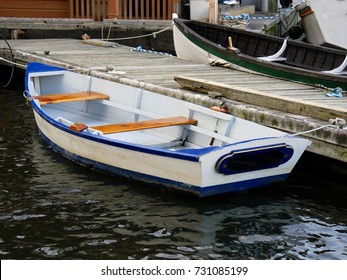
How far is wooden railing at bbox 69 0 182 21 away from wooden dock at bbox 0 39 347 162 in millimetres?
2373

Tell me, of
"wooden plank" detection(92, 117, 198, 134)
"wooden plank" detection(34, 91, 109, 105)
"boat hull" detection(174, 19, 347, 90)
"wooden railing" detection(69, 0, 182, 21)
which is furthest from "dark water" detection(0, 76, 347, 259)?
"wooden railing" detection(69, 0, 182, 21)

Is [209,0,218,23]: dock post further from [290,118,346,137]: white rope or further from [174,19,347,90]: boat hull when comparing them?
[290,118,346,137]: white rope

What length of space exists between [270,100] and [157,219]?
2834 mm

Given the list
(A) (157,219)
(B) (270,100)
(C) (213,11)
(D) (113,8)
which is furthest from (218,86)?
(D) (113,8)

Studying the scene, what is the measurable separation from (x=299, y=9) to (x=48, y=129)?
11.6m

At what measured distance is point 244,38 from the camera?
14.9 meters

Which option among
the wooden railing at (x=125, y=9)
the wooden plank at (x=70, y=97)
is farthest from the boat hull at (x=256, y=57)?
the wooden railing at (x=125, y=9)

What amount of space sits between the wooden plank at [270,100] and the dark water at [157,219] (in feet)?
2.52

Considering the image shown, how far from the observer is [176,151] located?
7844 millimetres

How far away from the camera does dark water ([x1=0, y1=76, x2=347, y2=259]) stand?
22.3 feet

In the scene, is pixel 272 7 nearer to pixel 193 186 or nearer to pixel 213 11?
pixel 213 11

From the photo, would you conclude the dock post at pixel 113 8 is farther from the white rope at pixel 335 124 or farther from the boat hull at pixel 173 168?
the white rope at pixel 335 124

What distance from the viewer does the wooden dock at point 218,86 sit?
862 cm

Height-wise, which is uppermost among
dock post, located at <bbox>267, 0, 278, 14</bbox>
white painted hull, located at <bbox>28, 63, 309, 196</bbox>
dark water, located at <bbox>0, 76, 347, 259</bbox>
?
dock post, located at <bbox>267, 0, 278, 14</bbox>
